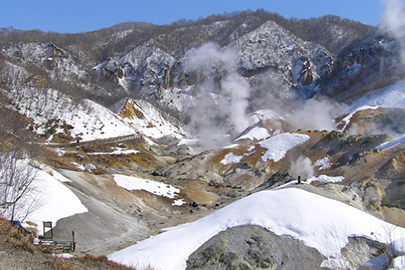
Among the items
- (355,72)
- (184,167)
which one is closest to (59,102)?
(184,167)

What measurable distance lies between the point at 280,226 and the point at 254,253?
2957 millimetres

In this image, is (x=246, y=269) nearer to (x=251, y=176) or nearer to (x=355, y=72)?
(x=251, y=176)

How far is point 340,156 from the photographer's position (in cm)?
7519

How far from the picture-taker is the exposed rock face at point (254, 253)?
1884 cm

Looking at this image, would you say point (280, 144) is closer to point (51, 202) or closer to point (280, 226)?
point (51, 202)

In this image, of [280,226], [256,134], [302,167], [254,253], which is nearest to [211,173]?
[302,167]

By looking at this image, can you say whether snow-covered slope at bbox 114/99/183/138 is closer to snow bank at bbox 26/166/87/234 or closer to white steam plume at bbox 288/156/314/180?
white steam plume at bbox 288/156/314/180

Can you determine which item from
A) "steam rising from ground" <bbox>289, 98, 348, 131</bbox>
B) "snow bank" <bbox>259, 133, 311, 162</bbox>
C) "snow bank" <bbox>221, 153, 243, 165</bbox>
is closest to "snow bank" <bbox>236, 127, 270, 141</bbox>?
"steam rising from ground" <bbox>289, 98, 348, 131</bbox>

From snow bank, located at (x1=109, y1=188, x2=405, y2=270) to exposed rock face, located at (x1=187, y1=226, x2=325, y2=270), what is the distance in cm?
53

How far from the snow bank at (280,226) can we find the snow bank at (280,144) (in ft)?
220

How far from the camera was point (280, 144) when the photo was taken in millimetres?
94000

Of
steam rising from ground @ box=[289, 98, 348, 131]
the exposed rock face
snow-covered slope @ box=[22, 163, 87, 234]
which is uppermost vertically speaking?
steam rising from ground @ box=[289, 98, 348, 131]

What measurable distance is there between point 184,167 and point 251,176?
54.0 ft

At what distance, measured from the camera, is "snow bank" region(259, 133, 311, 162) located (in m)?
90.8
